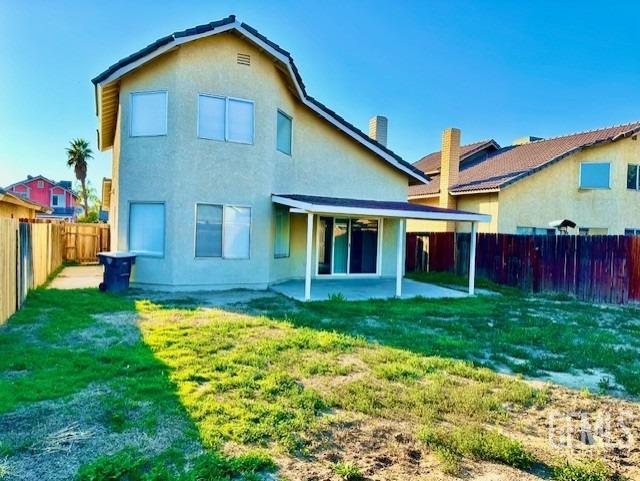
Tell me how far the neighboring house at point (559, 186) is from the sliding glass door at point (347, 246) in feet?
21.7

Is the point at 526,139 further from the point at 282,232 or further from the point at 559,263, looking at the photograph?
the point at 282,232

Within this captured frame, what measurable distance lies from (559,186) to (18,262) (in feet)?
70.2

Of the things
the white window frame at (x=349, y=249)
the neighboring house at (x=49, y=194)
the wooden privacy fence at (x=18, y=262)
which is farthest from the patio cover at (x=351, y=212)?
the neighboring house at (x=49, y=194)

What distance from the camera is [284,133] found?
1464cm

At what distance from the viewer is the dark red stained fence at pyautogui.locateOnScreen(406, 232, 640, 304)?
13.1m

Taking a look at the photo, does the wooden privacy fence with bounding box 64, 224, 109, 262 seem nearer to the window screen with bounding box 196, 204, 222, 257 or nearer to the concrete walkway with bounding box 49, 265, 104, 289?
the concrete walkway with bounding box 49, 265, 104, 289

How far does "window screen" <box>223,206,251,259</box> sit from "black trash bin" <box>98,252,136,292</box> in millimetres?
→ 2740

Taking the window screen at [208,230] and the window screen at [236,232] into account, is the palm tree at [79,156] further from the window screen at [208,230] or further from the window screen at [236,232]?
the window screen at [236,232]

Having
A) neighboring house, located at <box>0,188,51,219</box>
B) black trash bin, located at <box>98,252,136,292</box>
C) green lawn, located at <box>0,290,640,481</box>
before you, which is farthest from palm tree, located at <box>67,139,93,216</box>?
green lawn, located at <box>0,290,640,481</box>

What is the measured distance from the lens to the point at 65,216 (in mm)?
55531

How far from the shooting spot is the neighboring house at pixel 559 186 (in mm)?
19891

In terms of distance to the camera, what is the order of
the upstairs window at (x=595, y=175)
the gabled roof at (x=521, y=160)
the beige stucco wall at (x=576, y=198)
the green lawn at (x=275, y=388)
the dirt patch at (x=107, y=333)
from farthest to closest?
the upstairs window at (x=595, y=175) < the beige stucco wall at (x=576, y=198) < the gabled roof at (x=521, y=160) < the dirt patch at (x=107, y=333) < the green lawn at (x=275, y=388)

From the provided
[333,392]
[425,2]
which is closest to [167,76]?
[425,2]

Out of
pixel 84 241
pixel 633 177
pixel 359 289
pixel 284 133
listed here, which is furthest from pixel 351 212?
pixel 84 241
